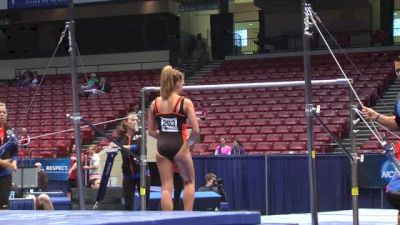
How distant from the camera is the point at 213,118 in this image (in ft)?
62.7

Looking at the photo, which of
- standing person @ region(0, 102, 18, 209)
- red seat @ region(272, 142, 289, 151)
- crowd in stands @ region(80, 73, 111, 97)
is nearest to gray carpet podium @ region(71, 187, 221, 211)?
standing person @ region(0, 102, 18, 209)

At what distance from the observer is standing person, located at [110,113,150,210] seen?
8.91m

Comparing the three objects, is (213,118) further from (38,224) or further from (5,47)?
(38,224)

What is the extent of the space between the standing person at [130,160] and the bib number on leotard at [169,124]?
2054mm

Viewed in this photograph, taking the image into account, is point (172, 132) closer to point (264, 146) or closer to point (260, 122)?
point (264, 146)

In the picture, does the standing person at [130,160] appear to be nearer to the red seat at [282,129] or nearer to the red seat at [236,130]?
the red seat at [282,129]

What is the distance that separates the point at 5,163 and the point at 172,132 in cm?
170

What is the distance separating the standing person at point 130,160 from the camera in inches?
351

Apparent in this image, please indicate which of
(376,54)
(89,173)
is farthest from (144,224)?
(376,54)

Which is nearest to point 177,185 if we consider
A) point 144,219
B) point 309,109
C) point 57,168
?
point 309,109

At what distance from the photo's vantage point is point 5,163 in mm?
7176

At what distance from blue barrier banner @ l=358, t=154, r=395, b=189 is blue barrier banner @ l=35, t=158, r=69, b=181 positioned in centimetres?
654

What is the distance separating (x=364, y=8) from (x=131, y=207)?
1804cm

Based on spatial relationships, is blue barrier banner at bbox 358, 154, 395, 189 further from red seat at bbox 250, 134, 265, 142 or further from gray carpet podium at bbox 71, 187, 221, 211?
red seat at bbox 250, 134, 265, 142
